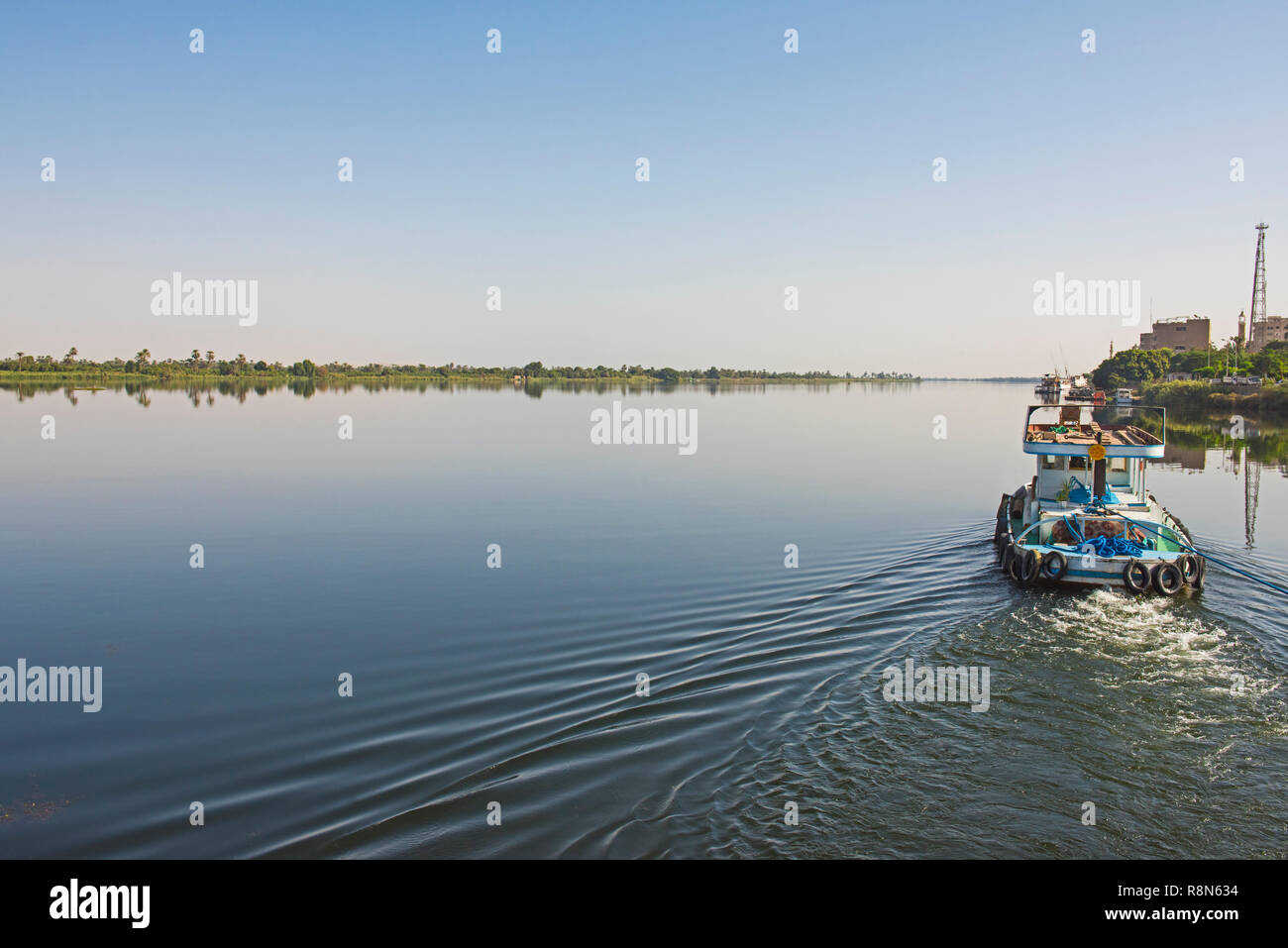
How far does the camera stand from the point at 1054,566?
58.8 ft

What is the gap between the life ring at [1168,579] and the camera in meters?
16.9

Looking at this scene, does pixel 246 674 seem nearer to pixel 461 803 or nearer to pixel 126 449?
pixel 461 803

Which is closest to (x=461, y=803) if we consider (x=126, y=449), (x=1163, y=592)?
(x=1163, y=592)

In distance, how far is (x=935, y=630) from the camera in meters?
14.9

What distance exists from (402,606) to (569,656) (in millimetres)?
4780

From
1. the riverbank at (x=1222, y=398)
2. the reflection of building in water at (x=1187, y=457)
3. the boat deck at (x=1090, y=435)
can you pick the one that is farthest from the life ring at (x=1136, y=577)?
the riverbank at (x=1222, y=398)

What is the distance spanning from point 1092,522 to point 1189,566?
7.30ft

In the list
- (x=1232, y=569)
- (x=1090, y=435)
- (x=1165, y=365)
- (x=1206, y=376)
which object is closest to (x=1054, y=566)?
(x=1232, y=569)

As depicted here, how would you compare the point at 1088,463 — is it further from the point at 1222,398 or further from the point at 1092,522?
the point at 1222,398

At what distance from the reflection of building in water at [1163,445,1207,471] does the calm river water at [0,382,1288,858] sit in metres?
15.3

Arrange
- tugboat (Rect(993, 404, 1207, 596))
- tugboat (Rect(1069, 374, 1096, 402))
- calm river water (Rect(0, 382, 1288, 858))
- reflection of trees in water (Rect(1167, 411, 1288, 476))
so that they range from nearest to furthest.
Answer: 1. calm river water (Rect(0, 382, 1288, 858))
2. tugboat (Rect(993, 404, 1207, 596))
3. tugboat (Rect(1069, 374, 1096, 402))
4. reflection of trees in water (Rect(1167, 411, 1288, 476))

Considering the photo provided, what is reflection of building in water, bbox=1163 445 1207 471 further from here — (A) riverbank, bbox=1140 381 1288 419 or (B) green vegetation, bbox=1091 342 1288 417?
(B) green vegetation, bbox=1091 342 1288 417

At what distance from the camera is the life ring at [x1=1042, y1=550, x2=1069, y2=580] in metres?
17.8

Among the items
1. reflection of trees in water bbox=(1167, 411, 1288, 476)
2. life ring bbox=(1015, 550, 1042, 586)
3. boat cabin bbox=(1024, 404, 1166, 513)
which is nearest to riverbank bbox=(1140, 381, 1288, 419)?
reflection of trees in water bbox=(1167, 411, 1288, 476)
